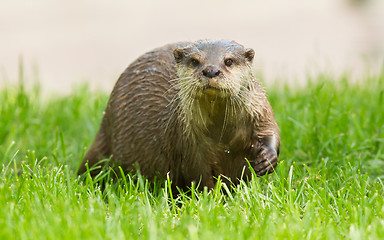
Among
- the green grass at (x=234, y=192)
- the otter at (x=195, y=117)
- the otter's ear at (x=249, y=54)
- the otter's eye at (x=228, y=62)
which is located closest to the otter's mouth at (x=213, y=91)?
the otter at (x=195, y=117)

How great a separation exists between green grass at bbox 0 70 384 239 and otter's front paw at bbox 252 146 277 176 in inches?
1.6

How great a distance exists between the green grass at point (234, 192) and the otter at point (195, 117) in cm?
14

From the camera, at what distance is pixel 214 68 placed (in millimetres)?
3188

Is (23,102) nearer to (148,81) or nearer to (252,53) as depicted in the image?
(148,81)

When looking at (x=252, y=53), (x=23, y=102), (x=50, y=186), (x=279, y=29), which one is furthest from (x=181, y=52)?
(x=279, y=29)

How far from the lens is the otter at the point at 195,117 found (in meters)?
3.33

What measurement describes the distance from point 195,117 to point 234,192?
483 millimetres

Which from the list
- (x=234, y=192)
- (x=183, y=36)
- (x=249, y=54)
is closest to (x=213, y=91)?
(x=249, y=54)

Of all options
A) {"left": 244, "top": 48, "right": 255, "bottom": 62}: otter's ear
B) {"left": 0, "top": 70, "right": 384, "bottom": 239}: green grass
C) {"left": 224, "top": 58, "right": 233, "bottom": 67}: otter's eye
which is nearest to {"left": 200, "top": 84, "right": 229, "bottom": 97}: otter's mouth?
{"left": 224, "top": 58, "right": 233, "bottom": 67}: otter's eye

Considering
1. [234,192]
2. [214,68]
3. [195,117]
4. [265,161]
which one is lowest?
[234,192]

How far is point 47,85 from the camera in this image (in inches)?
316

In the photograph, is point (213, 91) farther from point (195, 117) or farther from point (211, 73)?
point (195, 117)

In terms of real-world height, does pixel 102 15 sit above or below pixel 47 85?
above

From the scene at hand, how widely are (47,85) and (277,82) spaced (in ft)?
11.2
